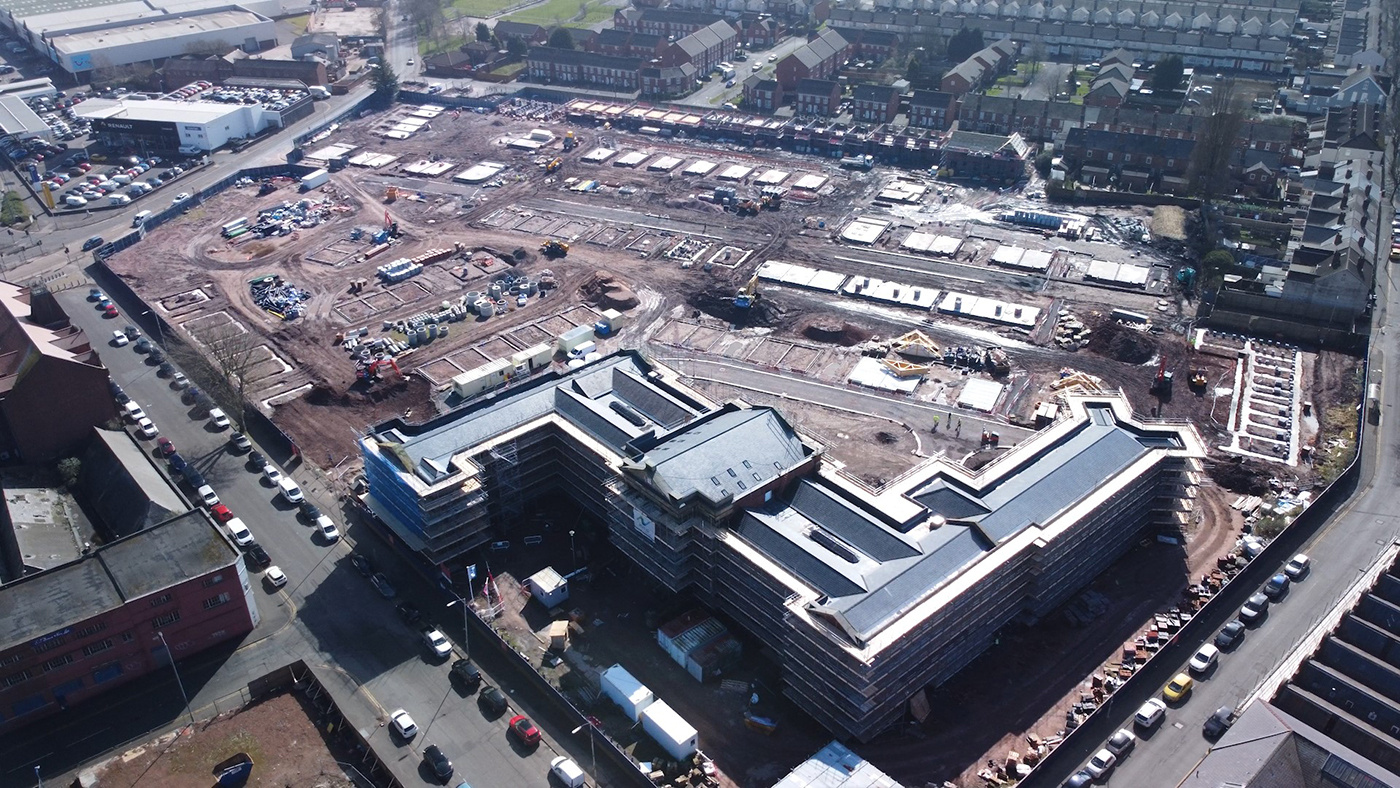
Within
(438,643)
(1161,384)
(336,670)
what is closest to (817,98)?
(1161,384)

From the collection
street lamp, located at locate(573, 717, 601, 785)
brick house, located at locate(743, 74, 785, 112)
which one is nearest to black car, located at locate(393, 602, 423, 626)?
street lamp, located at locate(573, 717, 601, 785)

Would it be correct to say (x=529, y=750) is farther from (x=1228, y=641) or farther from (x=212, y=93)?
(x=212, y=93)

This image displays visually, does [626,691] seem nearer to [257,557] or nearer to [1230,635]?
[257,557]

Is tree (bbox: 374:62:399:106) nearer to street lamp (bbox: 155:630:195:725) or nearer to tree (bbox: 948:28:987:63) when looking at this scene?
tree (bbox: 948:28:987:63)

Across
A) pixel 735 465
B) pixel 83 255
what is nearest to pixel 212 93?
pixel 83 255

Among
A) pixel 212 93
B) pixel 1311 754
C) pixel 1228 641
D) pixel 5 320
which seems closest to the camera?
pixel 1311 754
